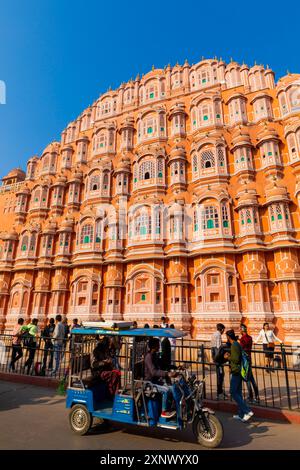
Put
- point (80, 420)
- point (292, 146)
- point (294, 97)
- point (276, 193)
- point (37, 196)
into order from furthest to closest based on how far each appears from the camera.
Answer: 1. point (37, 196)
2. point (294, 97)
3. point (292, 146)
4. point (276, 193)
5. point (80, 420)

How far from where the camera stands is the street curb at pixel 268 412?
5891mm

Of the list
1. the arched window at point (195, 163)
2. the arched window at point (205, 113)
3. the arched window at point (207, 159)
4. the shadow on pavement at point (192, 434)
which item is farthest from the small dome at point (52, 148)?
the shadow on pavement at point (192, 434)

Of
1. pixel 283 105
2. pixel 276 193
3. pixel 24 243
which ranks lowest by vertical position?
pixel 24 243

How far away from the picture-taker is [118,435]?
5113 mm

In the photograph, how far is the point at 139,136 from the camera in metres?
24.5

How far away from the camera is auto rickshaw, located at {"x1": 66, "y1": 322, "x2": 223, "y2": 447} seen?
468 cm

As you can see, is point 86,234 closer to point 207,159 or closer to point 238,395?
point 207,159

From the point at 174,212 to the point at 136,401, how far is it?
1543 cm

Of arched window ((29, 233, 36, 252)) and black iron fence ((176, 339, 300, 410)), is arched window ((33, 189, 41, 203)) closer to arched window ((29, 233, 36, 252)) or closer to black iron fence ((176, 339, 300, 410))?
arched window ((29, 233, 36, 252))

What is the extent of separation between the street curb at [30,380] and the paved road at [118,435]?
2.33 meters

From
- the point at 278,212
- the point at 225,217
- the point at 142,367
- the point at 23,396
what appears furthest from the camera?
the point at 225,217

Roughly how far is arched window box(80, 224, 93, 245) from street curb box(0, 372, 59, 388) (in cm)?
1279

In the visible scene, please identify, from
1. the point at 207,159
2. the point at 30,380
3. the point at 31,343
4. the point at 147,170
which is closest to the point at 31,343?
the point at 31,343

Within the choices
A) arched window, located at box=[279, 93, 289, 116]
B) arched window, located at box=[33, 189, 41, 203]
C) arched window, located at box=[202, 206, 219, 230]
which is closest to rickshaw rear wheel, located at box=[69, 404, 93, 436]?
arched window, located at box=[202, 206, 219, 230]
